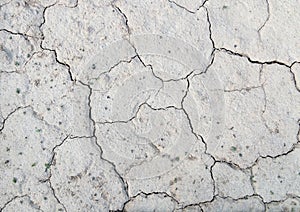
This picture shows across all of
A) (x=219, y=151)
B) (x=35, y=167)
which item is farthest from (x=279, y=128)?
(x=35, y=167)

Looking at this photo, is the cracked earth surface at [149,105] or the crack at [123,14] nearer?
the cracked earth surface at [149,105]

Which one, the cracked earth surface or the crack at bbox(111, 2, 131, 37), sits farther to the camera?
the crack at bbox(111, 2, 131, 37)

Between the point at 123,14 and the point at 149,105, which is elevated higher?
the point at 123,14

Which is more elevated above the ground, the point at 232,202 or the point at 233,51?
the point at 233,51

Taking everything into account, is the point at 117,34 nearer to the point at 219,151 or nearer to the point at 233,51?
the point at 233,51

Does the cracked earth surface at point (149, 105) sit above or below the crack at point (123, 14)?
below

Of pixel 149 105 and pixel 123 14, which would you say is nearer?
pixel 149 105

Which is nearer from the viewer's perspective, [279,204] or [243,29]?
[279,204]

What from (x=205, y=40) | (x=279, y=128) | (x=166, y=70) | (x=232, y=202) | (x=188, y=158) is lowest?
(x=232, y=202)
